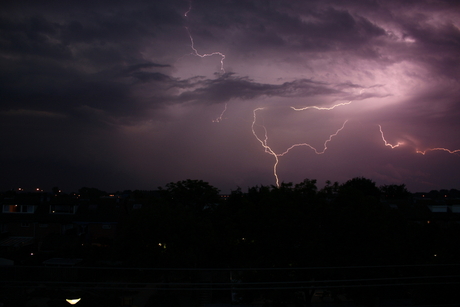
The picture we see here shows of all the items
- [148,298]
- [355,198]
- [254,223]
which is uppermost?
[355,198]

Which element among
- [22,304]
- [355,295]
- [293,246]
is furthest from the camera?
[293,246]

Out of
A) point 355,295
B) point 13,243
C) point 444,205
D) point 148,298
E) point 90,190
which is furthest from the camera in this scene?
point 90,190

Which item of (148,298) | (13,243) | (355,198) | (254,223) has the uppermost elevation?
(355,198)

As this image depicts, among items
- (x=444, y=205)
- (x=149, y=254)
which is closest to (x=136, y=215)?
(x=149, y=254)

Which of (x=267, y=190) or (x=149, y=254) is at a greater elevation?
(x=267, y=190)

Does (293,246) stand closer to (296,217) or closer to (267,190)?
(296,217)

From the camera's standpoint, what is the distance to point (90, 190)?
104750 mm

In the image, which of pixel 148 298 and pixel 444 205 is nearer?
pixel 148 298

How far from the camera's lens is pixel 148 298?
1577cm

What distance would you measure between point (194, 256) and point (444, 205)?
29.7 m

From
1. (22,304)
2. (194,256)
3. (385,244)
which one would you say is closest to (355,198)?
(385,244)

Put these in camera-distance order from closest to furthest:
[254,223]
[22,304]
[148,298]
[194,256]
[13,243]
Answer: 1. [22,304]
2. [254,223]
3. [148,298]
4. [194,256]
5. [13,243]

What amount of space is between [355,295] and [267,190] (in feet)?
19.0

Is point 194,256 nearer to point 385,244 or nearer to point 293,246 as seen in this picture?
point 293,246
